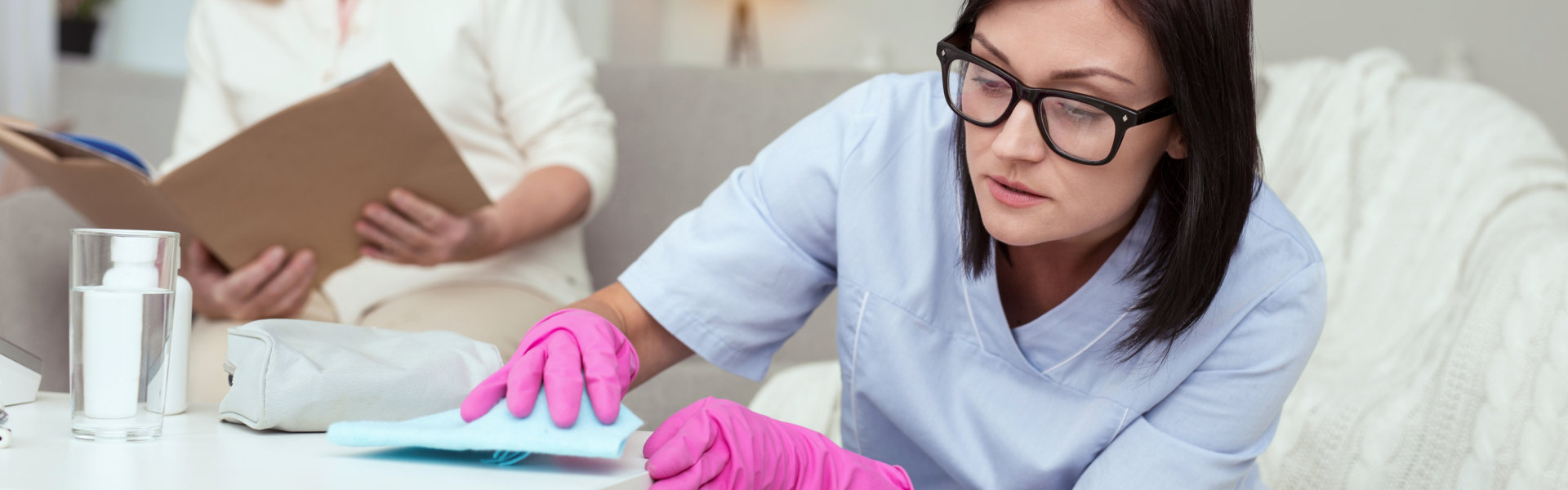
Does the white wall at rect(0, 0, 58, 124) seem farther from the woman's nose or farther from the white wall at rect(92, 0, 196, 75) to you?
the woman's nose

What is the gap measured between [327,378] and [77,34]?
2.44 m

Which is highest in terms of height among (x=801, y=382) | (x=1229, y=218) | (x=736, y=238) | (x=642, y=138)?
(x=1229, y=218)

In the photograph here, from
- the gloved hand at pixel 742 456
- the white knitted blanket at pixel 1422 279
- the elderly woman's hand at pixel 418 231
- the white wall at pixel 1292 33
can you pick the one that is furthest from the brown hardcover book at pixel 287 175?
the white wall at pixel 1292 33

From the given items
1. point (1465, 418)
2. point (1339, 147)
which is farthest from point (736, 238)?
point (1339, 147)

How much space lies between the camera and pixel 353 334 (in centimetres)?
63

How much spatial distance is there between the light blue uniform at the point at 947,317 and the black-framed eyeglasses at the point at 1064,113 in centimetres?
14

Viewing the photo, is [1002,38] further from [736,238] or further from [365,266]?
[365,266]

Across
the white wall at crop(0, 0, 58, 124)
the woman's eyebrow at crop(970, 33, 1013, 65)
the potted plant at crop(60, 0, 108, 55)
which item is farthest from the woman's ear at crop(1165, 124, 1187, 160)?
the potted plant at crop(60, 0, 108, 55)

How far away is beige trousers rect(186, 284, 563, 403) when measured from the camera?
1.10 metres

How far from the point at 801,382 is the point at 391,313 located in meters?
0.47

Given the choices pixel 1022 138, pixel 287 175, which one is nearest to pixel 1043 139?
pixel 1022 138

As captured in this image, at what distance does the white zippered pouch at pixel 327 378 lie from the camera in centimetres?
56

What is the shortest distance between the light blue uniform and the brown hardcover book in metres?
0.31

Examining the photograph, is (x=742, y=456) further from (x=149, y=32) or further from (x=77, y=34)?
(x=149, y=32)
